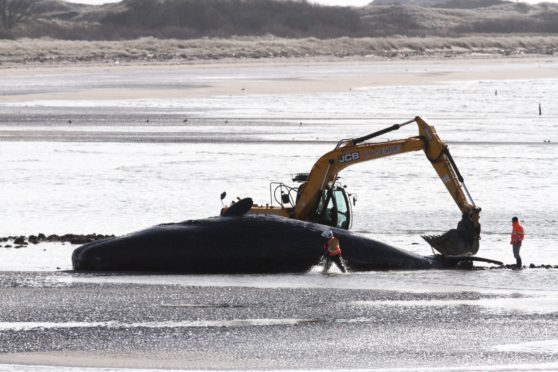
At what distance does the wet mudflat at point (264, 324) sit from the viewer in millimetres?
15852

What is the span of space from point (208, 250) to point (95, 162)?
1916 centimetres

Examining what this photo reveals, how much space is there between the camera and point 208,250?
2177 centimetres

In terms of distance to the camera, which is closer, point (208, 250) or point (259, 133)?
point (208, 250)

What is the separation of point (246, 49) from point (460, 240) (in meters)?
123

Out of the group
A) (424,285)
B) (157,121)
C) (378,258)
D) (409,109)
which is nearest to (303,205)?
(378,258)

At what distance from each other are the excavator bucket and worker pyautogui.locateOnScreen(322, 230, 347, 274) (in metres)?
2.16

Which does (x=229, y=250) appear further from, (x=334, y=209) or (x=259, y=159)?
(x=259, y=159)

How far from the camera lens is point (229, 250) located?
71.5 feet

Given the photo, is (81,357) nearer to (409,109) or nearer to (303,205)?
(303,205)

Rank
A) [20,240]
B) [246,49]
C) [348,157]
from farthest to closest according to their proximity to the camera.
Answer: [246,49]
[20,240]
[348,157]

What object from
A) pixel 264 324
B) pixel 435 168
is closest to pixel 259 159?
pixel 435 168

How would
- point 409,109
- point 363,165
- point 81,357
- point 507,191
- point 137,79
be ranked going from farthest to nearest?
point 137,79
point 409,109
point 363,165
point 507,191
point 81,357

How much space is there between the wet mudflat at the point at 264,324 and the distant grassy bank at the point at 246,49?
96.5 m

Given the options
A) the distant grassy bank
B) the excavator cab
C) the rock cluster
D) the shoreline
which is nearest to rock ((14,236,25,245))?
the rock cluster
